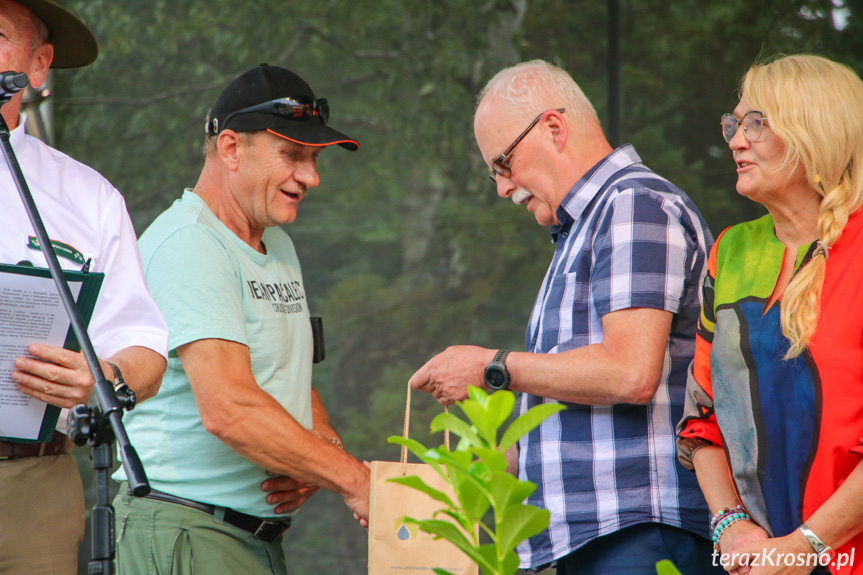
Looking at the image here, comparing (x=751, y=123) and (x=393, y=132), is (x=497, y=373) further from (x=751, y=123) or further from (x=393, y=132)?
(x=393, y=132)

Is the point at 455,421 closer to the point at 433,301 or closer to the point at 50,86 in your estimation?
the point at 433,301

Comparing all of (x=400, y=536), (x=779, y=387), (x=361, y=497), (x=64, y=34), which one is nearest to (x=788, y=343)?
(x=779, y=387)

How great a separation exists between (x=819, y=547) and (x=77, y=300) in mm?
1223

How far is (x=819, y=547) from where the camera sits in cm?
131

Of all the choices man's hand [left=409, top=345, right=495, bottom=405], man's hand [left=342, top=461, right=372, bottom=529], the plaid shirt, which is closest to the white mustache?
the plaid shirt

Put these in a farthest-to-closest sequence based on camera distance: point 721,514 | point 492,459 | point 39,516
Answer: point 39,516
point 721,514
point 492,459

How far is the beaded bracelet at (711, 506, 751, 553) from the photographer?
1435mm

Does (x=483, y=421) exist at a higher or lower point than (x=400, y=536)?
higher

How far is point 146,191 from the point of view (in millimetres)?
3936

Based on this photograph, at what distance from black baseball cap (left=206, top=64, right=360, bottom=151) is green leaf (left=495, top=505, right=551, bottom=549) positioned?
129 cm

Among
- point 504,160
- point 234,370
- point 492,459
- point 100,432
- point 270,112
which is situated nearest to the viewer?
point 492,459

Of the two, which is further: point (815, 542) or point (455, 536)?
point (815, 542)

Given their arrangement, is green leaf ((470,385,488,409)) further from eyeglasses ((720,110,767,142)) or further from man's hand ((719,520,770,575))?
eyeglasses ((720,110,767,142))

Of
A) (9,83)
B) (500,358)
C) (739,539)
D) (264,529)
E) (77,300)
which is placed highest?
(9,83)
